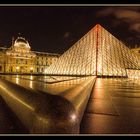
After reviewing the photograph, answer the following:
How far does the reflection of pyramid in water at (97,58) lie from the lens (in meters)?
35.8

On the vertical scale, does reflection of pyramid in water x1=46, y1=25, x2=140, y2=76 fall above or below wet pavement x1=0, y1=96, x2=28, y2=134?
above

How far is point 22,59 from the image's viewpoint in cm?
8075

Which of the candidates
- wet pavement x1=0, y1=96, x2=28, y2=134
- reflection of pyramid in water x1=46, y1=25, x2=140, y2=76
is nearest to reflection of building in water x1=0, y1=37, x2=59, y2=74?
reflection of pyramid in water x1=46, y1=25, x2=140, y2=76

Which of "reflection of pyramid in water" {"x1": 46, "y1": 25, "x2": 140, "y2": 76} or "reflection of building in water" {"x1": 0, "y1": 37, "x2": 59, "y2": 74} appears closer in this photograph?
"reflection of pyramid in water" {"x1": 46, "y1": 25, "x2": 140, "y2": 76}

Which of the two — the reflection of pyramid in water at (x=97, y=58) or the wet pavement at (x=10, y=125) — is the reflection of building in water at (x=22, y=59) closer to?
the reflection of pyramid in water at (x=97, y=58)

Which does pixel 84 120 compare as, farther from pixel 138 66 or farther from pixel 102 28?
pixel 102 28

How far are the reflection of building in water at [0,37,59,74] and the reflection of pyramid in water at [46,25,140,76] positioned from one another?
117 ft

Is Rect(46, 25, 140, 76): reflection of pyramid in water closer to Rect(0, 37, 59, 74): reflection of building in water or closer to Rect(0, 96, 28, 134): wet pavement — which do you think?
Rect(0, 96, 28, 134): wet pavement

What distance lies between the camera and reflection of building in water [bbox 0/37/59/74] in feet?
247

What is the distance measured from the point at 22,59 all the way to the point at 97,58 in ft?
158

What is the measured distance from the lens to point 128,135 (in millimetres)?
3826

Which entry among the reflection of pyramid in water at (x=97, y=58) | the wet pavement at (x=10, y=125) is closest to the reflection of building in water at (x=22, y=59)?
the reflection of pyramid in water at (x=97, y=58)

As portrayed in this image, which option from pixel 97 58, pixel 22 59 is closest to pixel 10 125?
pixel 97 58
